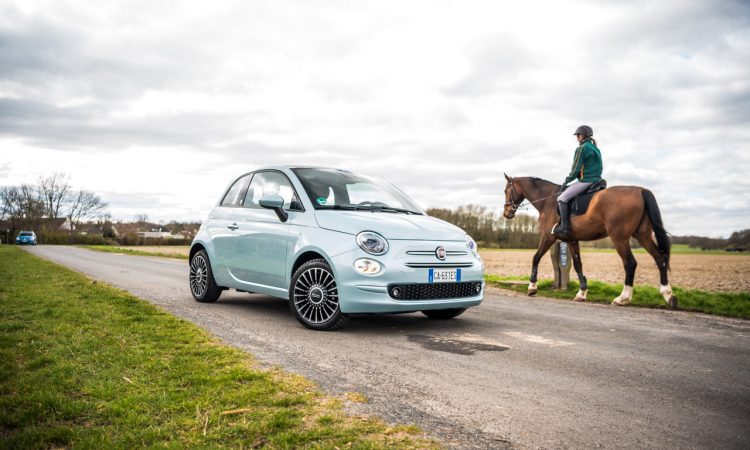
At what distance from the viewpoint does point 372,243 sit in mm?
5738

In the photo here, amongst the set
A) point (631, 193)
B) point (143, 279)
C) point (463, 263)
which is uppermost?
point (631, 193)

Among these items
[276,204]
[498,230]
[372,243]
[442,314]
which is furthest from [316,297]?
[498,230]

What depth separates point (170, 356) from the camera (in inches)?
181

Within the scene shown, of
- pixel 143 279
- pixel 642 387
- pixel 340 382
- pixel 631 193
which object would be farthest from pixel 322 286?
pixel 143 279

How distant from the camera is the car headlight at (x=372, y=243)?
5.70 metres

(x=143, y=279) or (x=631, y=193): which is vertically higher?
(x=631, y=193)

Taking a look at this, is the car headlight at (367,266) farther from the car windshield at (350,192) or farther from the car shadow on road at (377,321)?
the car windshield at (350,192)

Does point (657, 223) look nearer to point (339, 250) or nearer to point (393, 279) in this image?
point (393, 279)

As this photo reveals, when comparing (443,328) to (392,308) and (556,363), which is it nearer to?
(392,308)

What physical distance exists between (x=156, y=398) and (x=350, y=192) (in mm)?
4075

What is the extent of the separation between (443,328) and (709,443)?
3.60 m

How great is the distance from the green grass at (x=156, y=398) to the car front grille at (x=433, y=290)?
70.0 inches

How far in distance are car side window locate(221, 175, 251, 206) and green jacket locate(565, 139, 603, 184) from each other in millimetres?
6091

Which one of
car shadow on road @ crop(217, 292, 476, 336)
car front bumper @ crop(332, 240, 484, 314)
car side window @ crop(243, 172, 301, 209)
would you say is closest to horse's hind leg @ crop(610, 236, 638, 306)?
car shadow on road @ crop(217, 292, 476, 336)
